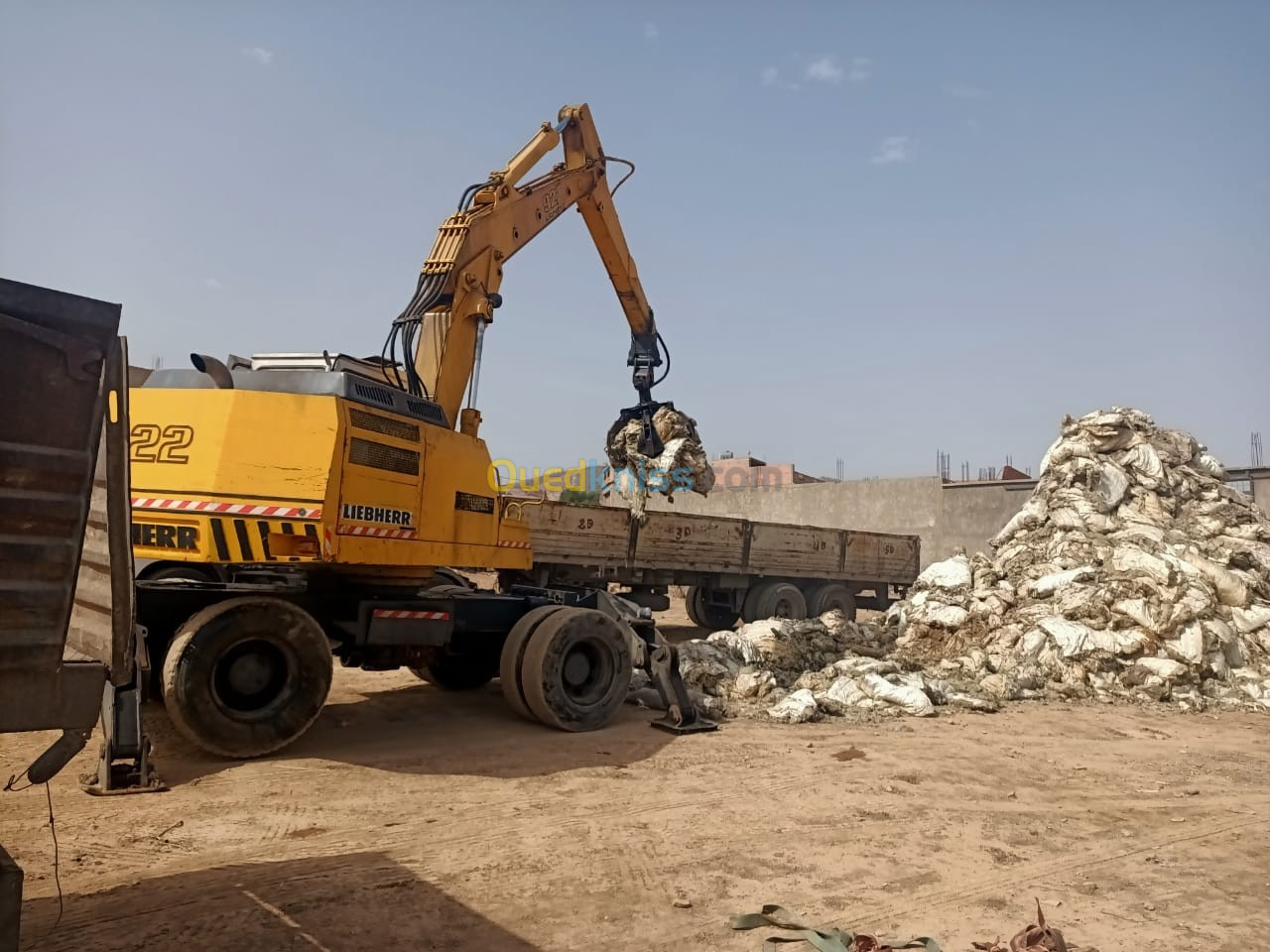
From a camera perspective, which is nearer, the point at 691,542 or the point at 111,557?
the point at 111,557

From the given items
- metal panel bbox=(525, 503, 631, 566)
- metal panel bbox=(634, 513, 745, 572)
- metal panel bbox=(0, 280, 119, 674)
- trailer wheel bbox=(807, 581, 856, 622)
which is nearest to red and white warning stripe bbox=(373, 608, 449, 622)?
metal panel bbox=(525, 503, 631, 566)

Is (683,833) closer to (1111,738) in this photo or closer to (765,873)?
(765,873)

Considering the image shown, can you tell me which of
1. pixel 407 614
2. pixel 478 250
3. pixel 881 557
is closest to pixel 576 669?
pixel 407 614

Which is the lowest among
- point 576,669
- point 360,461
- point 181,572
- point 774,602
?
point 576,669

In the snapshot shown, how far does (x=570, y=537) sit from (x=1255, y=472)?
1529cm

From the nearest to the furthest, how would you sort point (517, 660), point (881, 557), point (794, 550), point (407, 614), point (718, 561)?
point (407, 614) → point (517, 660) → point (718, 561) → point (794, 550) → point (881, 557)

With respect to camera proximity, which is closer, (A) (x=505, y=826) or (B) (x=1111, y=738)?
(A) (x=505, y=826)

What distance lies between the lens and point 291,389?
6.42 m

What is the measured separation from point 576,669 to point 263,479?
3158 mm

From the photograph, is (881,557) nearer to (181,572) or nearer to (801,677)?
(801,677)

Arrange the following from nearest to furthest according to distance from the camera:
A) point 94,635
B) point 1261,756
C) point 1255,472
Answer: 1. point 94,635
2. point 1261,756
3. point 1255,472

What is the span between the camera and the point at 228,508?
6031mm

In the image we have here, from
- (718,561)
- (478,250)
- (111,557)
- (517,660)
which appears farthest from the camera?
(718,561)

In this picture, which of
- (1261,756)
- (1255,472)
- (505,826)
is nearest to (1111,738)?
(1261,756)
